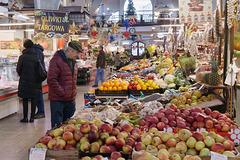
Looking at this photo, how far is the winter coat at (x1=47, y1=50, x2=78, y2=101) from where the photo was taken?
12.4ft

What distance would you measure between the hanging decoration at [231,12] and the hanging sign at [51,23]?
466cm

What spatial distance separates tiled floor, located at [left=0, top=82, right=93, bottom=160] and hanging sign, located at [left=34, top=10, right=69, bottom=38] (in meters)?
2.22

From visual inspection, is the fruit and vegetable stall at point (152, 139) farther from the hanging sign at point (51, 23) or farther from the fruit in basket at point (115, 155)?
the hanging sign at point (51, 23)

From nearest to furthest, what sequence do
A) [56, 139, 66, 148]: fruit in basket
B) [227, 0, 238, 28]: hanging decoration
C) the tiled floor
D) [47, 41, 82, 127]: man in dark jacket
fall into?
[56, 139, 66, 148]: fruit in basket → [227, 0, 238, 28]: hanging decoration → [47, 41, 82, 127]: man in dark jacket → the tiled floor

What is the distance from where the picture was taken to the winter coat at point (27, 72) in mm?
5508

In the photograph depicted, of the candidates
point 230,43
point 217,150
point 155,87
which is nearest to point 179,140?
point 217,150

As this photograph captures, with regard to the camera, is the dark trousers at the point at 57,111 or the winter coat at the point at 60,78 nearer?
the winter coat at the point at 60,78

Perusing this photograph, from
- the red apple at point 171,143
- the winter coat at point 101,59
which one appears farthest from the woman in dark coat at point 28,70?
the winter coat at point 101,59

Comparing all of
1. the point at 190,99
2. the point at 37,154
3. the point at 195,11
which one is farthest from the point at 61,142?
the point at 195,11

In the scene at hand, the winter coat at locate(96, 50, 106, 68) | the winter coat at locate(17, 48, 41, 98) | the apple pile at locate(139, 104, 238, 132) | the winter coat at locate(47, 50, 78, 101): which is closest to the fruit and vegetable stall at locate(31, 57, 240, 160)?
the apple pile at locate(139, 104, 238, 132)

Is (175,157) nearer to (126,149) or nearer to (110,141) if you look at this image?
(126,149)

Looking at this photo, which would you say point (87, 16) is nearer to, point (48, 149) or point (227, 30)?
point (227, 30)

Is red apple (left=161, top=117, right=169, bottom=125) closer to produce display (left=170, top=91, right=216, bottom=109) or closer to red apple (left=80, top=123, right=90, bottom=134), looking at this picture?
red apple (left=80, top=123, right=90, bottom=134)

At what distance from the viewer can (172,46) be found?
10.0 meters
